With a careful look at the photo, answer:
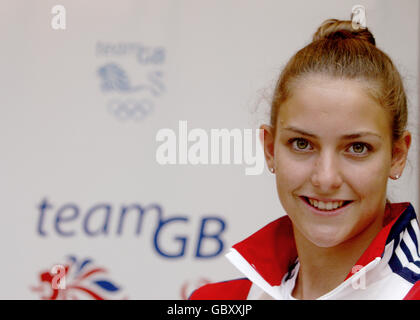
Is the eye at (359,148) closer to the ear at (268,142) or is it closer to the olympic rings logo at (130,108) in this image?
the ear at (268,142)

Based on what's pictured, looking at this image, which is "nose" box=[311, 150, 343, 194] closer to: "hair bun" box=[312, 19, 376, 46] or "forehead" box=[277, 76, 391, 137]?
"forehead" box=[277, 76, 391, 137]

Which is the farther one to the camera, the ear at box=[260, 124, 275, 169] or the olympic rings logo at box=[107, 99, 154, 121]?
the olympic rings logo at box=[107, 99, 154, 121]

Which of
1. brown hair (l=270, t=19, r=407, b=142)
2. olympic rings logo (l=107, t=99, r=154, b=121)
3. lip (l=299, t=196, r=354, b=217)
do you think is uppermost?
brown hair (l=270, t=19, r=407, b=142)

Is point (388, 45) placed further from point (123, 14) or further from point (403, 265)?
point (403, 265)

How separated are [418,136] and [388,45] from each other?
31 cm

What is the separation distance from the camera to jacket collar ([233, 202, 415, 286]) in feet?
2.85

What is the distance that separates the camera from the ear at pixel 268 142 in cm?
98

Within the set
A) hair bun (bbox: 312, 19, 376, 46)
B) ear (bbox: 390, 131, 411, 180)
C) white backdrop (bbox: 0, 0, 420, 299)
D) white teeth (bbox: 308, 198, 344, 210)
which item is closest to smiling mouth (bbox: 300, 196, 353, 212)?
white teeth (bbox: 308, 198, 344, 210)

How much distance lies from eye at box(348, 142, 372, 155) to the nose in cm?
3

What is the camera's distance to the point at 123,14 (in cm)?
175

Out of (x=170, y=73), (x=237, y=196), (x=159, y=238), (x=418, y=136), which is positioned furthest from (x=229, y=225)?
(x=418, y=136)

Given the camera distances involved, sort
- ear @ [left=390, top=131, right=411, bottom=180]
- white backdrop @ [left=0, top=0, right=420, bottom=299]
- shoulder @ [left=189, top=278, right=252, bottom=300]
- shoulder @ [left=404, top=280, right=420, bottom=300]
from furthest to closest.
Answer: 1. white backdrop @ [left=0, top=0, right=420, bottom=299]
2. shoulder @ [left=189, top=278, right=252, bottom=300]
3. ear @ [left=390, top=131, right=411, bottom=180]
4. shoulder @ [left=404, top=280, right=420, bottom=300]

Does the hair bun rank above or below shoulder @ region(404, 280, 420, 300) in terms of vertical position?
above

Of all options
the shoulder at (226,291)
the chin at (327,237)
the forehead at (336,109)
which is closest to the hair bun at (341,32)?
the forehead at (336,109)
